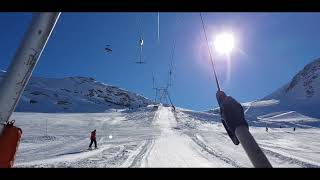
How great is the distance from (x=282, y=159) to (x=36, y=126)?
57019 mm

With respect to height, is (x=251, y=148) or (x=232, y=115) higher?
(x=232, y=115)

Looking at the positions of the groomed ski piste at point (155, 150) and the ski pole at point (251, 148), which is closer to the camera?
the ski pole at point (251, 148)

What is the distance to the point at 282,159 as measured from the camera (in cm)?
2770

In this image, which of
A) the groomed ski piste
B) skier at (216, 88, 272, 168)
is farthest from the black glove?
the groomed ski piste

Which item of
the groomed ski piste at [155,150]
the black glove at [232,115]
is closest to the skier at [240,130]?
the black glove at [232,115]

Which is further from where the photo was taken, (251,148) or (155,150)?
(155,150)

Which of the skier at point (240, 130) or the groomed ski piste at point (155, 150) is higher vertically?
the groomed ski piste at point (155, 150)

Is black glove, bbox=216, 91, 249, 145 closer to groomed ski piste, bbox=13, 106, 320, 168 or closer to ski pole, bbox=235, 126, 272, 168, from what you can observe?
ski pole, bbox=235, 126, 272, 168

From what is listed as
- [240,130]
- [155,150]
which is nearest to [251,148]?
[240,130]

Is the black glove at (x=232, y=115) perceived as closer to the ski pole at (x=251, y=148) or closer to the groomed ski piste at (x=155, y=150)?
the ski pole at (x=251, y=148)

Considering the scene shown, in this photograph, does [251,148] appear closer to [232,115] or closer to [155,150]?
[232,115]

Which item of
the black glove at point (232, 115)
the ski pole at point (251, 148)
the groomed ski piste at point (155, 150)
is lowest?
the ski pole at point (251, 148)
